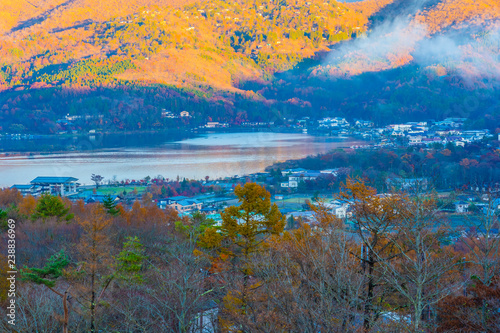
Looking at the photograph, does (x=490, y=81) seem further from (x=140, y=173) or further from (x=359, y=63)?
(x=140, y=173)

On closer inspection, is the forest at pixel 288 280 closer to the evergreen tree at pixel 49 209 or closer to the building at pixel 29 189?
the evergreen tree at pixel 49 209

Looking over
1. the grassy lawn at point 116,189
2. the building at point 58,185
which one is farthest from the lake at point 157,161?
the grassy lawn at point 116,189

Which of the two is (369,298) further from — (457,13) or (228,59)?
(457,13)

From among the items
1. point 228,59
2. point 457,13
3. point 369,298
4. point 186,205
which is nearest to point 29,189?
point 186,205

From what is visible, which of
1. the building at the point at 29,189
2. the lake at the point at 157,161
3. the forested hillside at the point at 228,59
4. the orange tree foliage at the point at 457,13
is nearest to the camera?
the building at the point at 29,189

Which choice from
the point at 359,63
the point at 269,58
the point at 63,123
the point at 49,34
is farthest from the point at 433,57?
the point at 49,34

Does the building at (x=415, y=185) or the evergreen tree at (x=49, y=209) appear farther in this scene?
the evergreen tree at (x=49, y=209)

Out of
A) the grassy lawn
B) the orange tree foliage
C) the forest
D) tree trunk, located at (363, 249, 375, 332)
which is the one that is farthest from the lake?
the orange tree foliage
